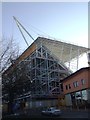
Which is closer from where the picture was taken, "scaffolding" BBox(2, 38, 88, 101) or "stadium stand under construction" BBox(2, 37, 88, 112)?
"stadium stand under construction" BBox(2, 37, 88, 112)

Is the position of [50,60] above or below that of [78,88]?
above

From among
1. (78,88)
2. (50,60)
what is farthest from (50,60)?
(78,88)

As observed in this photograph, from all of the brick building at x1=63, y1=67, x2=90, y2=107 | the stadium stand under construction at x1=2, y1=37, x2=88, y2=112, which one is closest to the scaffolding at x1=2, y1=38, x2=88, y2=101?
the stadium stand under construction at x1=2, y1=37, x2=88, y2=112

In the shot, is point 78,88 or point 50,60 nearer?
point 78,88

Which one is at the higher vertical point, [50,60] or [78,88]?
[50,60]

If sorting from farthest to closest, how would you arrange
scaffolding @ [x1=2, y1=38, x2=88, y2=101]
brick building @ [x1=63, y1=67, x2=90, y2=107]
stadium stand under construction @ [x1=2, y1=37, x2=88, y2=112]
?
scaffolding @ [x1=2, y1=38, x2=88, y2=101], stadium stand under construction @ [x1=2, y1=37, x2=88, y2=112], brick building @ [x1=63, y1=67, x2=90, y2=107]

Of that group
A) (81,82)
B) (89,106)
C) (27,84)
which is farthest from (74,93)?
(27,84)

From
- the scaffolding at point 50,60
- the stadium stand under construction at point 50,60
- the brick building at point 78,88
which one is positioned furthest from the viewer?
the scaffolding at point 50,60

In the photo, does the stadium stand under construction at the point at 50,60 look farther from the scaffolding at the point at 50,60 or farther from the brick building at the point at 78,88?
the brick building at the point at 78,88

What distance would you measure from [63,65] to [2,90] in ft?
152

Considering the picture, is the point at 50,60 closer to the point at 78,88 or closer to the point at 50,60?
the point at 50,60

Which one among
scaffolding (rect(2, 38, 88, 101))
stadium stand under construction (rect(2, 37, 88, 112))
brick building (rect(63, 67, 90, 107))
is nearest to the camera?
brick building (rect(63, 67, 90, 107))

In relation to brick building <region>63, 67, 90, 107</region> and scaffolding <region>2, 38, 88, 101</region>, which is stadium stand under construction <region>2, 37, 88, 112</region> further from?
brick building <region>63, 67, 90, 107</region>

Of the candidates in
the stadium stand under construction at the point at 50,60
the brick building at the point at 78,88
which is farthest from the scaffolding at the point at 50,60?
the brick building at the point at 78,88
